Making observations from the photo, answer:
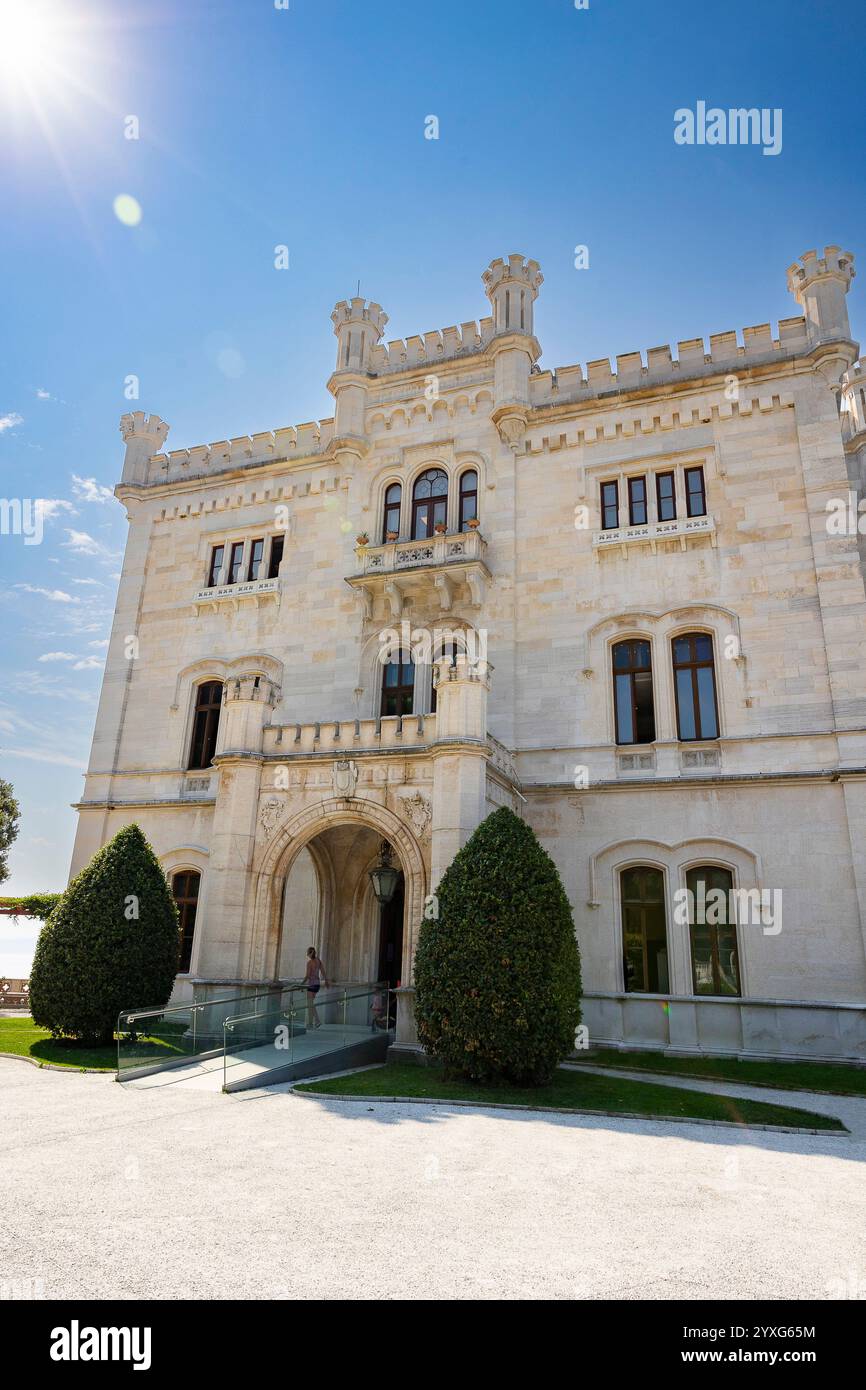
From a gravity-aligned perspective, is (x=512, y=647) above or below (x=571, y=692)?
above

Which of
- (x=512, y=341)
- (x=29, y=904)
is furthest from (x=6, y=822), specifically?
(x=512, y=341)

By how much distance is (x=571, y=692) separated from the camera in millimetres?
20828

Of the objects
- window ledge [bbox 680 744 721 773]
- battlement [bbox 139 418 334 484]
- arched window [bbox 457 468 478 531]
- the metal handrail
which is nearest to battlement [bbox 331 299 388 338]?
battlement [bbox 139 418 334 484]

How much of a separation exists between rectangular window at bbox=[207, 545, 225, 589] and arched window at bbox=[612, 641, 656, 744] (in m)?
13.0

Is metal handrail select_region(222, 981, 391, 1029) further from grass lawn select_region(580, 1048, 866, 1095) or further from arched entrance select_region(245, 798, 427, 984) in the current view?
grass lawn select_region(580, 1048, 866, 1095)

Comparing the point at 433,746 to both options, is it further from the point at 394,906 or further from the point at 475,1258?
the point at 475,1258

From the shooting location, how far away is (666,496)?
21.7 metres

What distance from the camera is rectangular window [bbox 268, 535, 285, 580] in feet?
83.8

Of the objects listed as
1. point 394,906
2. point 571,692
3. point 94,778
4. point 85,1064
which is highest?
point 571,692

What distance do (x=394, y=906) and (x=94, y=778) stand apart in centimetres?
1034

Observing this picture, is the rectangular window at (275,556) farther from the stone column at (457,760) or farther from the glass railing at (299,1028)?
the glass railing at (299,1028)
